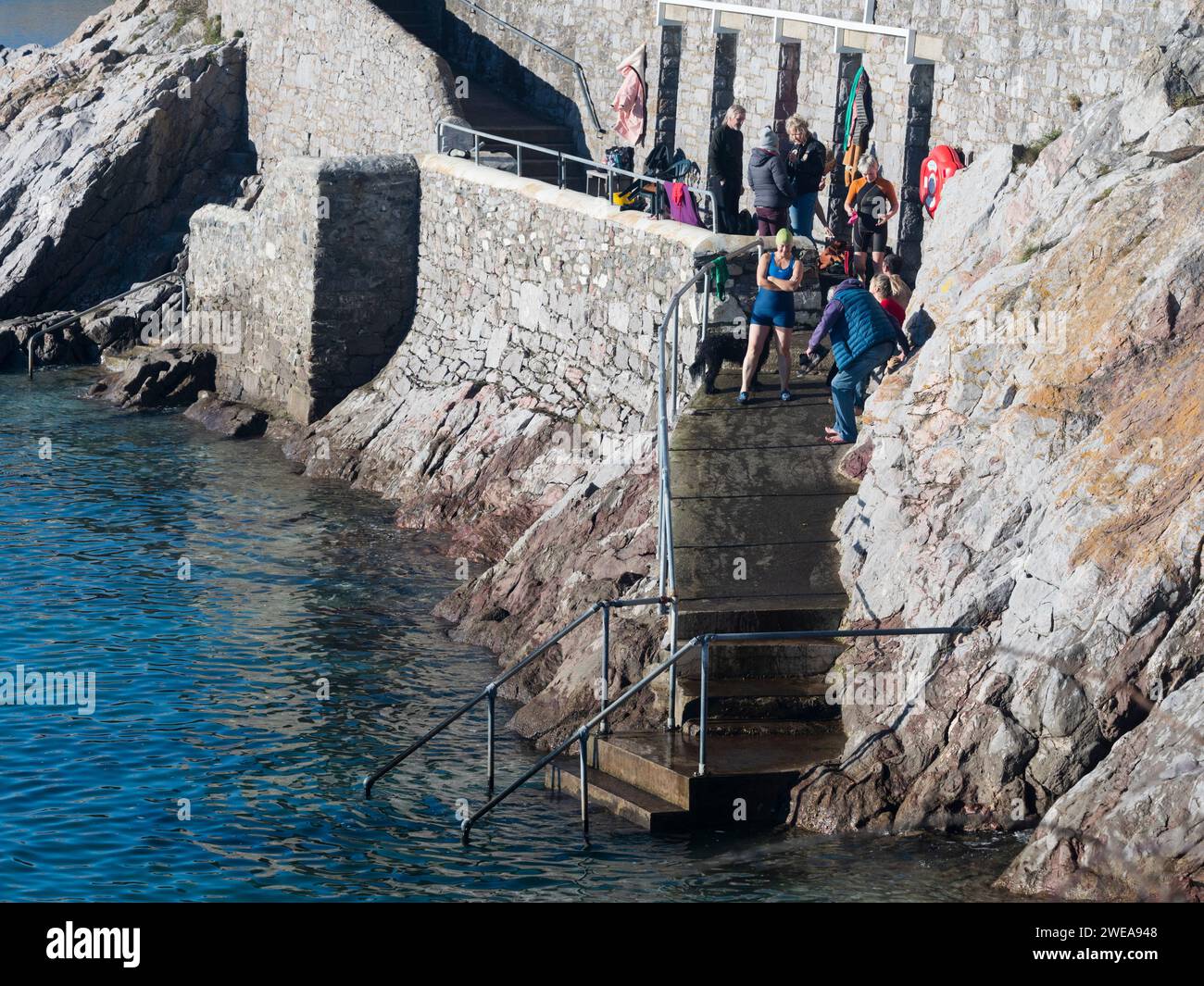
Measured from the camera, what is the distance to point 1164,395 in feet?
42.7

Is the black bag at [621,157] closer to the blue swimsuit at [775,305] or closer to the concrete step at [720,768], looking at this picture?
the blue swimsuit at [775,305]

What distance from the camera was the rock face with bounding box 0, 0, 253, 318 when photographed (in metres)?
32.1

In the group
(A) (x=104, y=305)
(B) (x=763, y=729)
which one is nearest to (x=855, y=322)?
(B) (x=763, y=729)

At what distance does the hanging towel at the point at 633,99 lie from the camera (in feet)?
85.5

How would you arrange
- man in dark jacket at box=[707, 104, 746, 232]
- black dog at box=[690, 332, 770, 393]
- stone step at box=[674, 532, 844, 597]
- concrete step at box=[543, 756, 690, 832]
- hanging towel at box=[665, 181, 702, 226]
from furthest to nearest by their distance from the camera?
hanging towel at box=[665, 181, 702, 226] → man in dark jacket at box=[707, 104, 746, 232] → black dog at box=[690, 332, 770, 393] → stone step at box=[674, 532, 844, 597] → concrete step at box=[543, 756, 690, 832]

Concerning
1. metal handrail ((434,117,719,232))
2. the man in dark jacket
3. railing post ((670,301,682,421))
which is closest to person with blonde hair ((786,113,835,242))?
the man in dark jacket

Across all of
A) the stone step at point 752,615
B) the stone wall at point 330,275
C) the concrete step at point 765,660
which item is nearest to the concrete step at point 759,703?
the concrete step at point 765,660

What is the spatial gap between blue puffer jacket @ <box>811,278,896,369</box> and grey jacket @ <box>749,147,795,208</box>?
277 centimetres

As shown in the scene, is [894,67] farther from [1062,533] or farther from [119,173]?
[119,173]

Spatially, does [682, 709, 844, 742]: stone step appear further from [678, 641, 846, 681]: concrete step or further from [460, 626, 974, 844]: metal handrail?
[678, 641, 846, 681]: concrete step

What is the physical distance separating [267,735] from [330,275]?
10.9 m

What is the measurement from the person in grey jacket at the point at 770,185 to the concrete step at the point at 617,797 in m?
6.56
